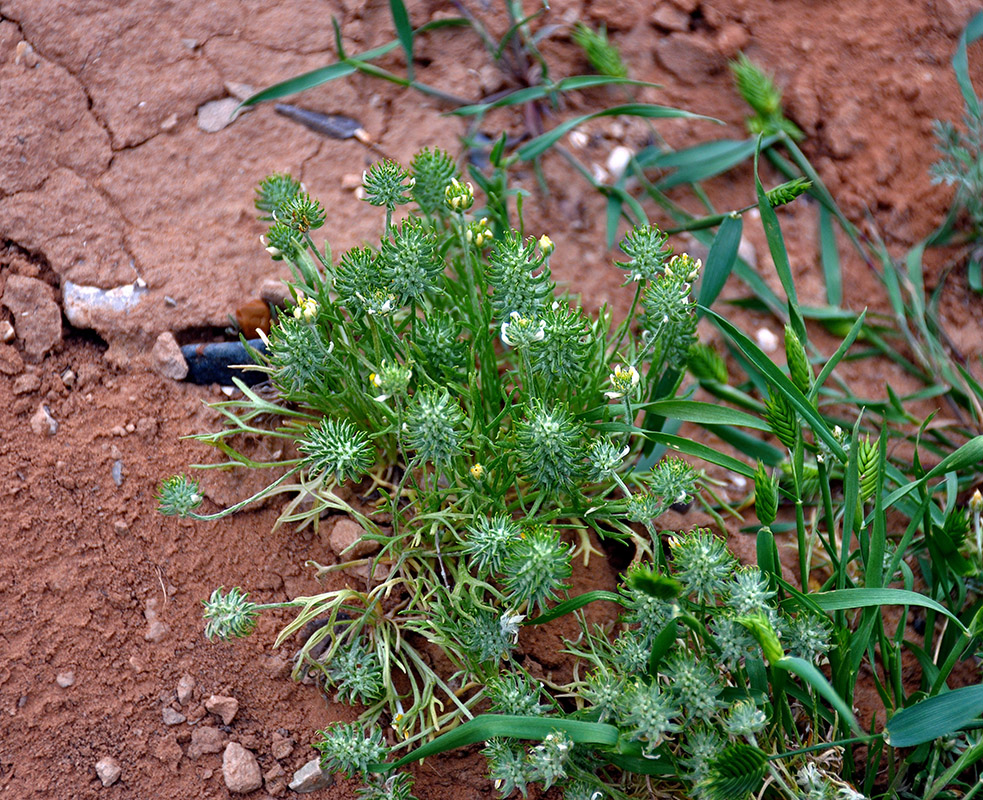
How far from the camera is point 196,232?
229cm

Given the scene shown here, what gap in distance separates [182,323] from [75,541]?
0.61 meters

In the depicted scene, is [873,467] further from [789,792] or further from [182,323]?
[182,323]

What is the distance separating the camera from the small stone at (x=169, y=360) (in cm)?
211

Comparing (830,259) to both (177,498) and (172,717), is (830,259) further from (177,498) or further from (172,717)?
(172,717)

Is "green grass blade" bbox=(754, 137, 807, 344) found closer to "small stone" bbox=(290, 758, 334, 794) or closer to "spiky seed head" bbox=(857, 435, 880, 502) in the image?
"spiky seed head" bbox=(857, 435, 880, 502)

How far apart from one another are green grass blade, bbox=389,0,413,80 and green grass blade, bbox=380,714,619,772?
1.92m

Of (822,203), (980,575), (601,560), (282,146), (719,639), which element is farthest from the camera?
(822,203)

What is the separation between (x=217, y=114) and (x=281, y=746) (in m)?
1.78

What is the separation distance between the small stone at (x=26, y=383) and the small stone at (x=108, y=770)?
895mm

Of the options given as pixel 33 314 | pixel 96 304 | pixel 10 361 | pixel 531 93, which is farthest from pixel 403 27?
pixel 10 361

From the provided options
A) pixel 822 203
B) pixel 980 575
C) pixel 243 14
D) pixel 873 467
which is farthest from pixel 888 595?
pixel 243 14

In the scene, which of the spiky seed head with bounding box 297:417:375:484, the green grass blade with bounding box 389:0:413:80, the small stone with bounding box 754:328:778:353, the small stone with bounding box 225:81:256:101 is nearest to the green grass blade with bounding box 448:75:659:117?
the green grass blade with bounding box 389:0:413:80

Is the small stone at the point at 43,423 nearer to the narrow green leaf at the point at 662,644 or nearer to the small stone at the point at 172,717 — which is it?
the small stone at the point at 172,717

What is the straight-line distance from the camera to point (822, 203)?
8.84 feet
